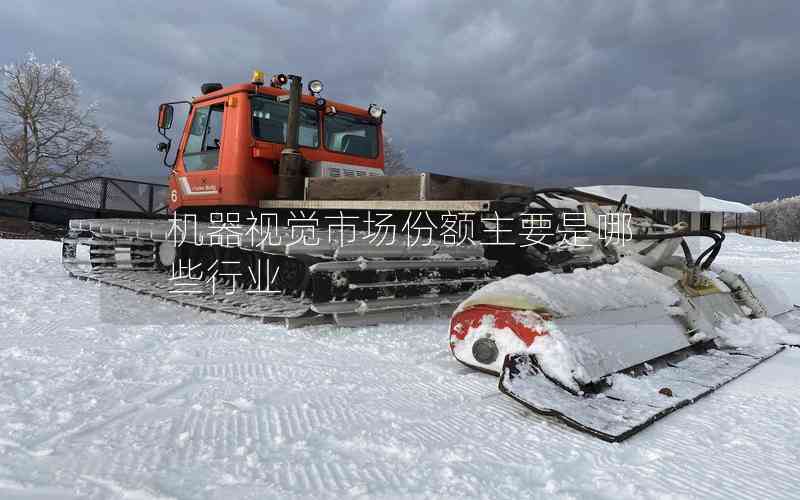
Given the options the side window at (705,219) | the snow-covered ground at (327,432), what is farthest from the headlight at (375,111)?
the side window at (705,219)

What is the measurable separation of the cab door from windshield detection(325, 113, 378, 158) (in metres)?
1.18

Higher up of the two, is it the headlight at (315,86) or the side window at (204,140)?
the headlight at (315,86)

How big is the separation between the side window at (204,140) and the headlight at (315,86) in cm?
93

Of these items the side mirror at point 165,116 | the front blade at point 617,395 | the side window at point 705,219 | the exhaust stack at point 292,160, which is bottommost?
the front blade at point 617,395

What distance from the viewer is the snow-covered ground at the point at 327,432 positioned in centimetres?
153

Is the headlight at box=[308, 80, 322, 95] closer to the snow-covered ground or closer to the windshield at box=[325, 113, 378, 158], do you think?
the windshield at box=[325, 113, 378, 158]

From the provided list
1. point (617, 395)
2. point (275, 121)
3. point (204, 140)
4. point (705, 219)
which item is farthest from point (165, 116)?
point (705, 219)

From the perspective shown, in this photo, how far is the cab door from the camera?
5.58 m

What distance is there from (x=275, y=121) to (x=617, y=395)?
442 cm

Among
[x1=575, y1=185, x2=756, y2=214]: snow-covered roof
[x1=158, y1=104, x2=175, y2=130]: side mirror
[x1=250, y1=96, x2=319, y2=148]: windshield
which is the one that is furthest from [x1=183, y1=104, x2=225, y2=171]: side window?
[x1=575, y1=185, x2=756, y2=214]: snow-covered roof

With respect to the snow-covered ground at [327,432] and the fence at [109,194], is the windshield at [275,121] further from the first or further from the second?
the fence at [109,194]

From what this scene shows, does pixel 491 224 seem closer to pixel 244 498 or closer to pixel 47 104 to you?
pixel 244 498

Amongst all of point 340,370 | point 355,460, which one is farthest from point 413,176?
point 355,460

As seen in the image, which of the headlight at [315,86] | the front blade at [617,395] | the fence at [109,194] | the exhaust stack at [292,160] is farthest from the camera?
the fence at [109,194]
